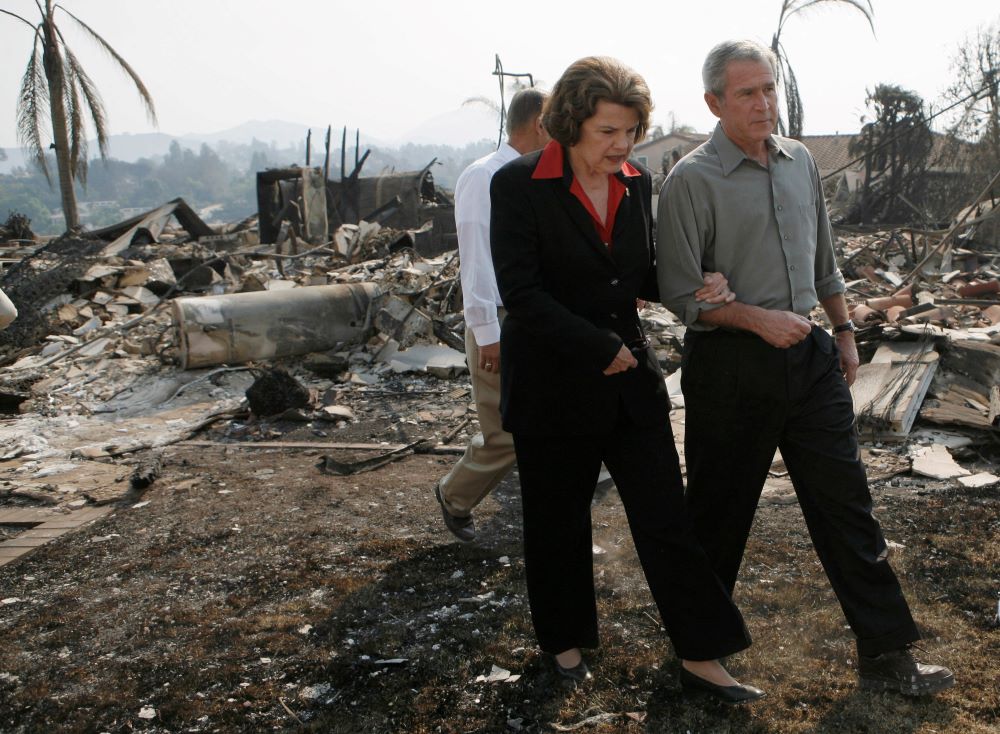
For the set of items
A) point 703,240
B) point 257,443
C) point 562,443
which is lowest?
point 257,443

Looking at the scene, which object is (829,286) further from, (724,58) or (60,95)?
(60,95)

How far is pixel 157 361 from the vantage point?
A: 884 centimetres

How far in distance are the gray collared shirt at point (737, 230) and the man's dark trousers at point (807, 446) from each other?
14 centimetres

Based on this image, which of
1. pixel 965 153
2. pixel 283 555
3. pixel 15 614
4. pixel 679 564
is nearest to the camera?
pixel 679 564

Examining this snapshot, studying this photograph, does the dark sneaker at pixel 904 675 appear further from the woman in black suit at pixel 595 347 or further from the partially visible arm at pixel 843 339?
the partially visible arm at pixel 843 339

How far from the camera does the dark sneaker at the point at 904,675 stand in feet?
8.21

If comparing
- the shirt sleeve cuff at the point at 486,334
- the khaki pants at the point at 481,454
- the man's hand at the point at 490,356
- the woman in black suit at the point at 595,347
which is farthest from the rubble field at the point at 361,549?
the shirt sleeve cuff at the point at 486,334

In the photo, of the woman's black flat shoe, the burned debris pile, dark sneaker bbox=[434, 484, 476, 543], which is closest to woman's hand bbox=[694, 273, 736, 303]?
the woman's black flat shoe

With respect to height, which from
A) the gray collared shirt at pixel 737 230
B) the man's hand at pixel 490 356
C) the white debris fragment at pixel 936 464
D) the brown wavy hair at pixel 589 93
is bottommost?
the white debris fragment at pixel 936 464

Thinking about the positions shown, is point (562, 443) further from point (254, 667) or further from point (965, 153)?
point (965, 153)

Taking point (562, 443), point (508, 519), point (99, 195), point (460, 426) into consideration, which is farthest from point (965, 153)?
point (99, 195)

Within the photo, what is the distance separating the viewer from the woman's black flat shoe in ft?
9.04

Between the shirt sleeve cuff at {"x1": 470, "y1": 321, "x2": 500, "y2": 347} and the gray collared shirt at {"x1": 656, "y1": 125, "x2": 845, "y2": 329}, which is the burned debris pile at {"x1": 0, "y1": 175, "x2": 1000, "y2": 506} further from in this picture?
the gray collared shirt at {"x1": 656, "y1": 125, "x2": 845, "y2": 329}

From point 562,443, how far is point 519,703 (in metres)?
0.81
